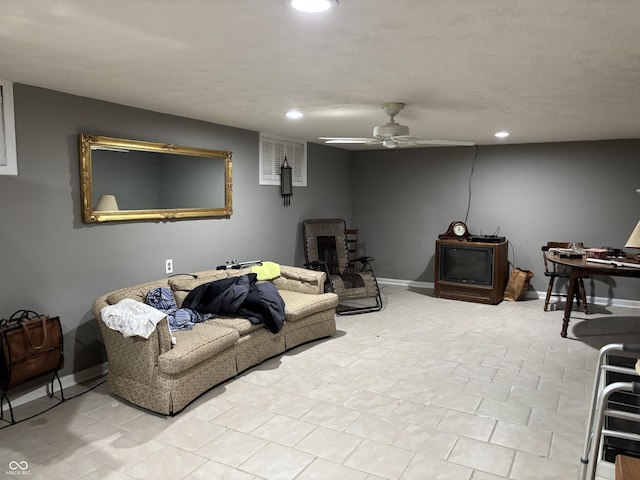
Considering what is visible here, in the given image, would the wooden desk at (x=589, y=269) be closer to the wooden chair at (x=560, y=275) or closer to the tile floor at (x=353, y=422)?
the tile floor at (x=353, y=422)

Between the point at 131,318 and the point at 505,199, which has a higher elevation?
the point at 505,199

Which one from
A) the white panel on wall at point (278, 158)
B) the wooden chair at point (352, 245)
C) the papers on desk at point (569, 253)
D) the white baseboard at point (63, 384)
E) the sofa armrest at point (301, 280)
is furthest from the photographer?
the wooden chair at point (352, 245)

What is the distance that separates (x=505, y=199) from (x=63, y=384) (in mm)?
5841

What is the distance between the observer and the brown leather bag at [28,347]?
2793mm

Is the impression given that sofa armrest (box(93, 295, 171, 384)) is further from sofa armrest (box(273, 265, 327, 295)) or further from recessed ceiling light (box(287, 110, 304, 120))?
recessed ceiling light (box(287, 110, 304, 120))

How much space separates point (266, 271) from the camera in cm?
482

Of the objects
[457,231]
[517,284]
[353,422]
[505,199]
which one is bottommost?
[353,422]

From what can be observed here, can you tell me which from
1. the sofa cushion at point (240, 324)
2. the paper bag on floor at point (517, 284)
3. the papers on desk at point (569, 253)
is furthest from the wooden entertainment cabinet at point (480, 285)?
the sofa cushion at point (240, 324)

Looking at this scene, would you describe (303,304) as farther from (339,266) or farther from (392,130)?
(339,266)

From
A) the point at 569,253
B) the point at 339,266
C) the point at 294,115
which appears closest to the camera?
the point at 294,115

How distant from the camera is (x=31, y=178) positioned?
3.15 m

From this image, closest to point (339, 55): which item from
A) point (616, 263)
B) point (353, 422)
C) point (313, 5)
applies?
point (313, 5)

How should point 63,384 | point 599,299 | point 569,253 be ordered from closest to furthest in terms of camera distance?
point 63,384 → point 569,253 → point 599,299

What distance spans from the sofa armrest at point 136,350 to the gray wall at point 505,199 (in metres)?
4.90
